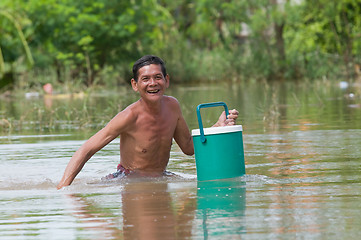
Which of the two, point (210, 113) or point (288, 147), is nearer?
point (288, 147)

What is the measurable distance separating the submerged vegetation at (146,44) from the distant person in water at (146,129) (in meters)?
17.7

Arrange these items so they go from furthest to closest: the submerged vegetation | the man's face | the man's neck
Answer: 1. the submerged vegetation
2. the man's neck
3. the man's face

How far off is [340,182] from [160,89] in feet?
5.36

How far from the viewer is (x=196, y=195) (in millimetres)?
5844

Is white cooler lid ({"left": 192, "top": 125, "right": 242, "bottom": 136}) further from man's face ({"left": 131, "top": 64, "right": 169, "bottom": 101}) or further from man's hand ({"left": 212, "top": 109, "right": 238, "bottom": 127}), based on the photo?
man's face ({"left": 131, "top": 64, "right": 169, "bottom": 101})

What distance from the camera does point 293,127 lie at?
37.1 ft

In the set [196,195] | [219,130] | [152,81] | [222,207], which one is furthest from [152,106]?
[222,207]

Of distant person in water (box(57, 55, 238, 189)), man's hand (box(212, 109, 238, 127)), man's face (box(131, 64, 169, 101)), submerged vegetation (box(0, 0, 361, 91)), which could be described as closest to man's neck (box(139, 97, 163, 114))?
distant person in water (box(57, 55, 238, 189))

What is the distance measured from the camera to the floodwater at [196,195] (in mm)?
4520

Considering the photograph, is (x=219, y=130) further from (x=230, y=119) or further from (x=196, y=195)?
Result: (x=196, y=195)

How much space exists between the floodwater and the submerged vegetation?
627 inches

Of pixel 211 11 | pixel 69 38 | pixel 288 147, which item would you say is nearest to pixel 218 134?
pixel 288 147

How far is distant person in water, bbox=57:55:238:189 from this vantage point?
675 cm

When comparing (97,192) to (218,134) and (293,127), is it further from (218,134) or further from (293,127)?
(293,127)
